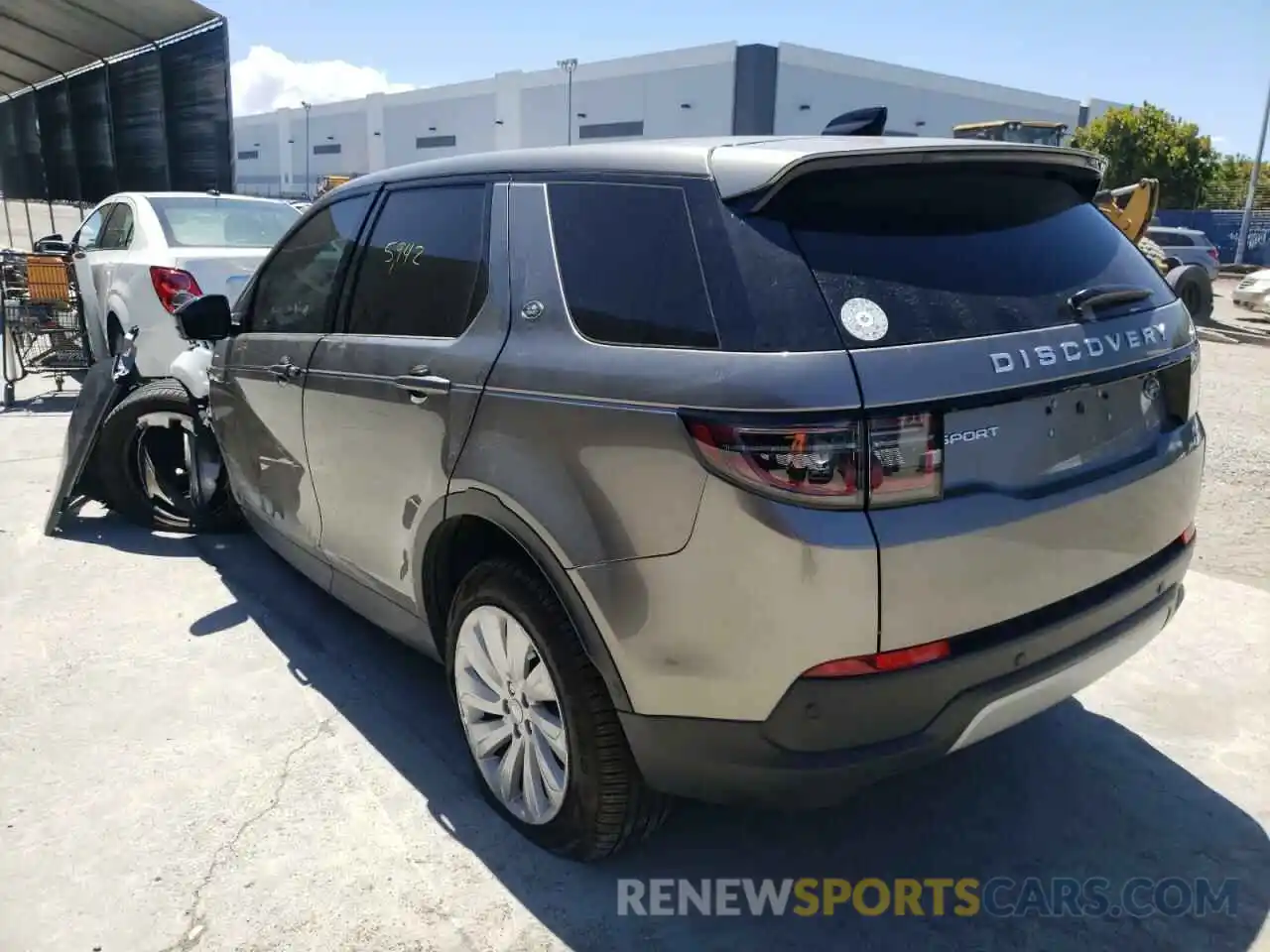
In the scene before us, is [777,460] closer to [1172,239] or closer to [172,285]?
[172,285]

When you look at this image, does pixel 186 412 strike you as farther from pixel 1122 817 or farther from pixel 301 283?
pixel 1122 817

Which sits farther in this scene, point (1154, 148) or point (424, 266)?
point (1154, 148)

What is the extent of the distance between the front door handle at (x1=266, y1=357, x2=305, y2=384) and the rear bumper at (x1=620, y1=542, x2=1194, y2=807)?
206cm

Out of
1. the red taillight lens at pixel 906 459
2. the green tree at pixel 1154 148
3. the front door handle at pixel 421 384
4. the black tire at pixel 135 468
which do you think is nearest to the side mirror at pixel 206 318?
the black tire at pixel 135 468

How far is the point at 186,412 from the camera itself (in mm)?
5125

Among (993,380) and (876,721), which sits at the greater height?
(993,380)

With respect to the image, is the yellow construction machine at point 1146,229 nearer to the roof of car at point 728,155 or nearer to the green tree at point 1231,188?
the roof of car at point 728,155

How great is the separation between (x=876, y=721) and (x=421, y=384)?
1.57m

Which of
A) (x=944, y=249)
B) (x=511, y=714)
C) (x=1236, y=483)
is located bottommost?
(x=1236, y=483)

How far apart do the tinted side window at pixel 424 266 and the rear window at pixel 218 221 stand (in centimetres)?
497

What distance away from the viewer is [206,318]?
13.3 feet

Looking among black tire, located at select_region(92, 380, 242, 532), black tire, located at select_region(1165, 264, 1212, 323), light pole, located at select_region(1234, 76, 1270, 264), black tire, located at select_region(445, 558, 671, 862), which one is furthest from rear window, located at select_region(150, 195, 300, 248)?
light pole, located at select_region(1234, 76, 1270, 264)

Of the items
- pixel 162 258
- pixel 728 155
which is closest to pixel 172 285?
pixel 162 258

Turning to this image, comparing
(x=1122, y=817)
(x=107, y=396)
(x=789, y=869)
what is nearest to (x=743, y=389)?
(x=789, y=869)
